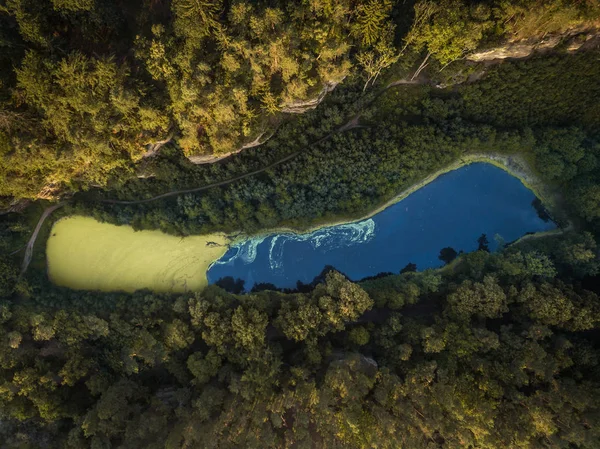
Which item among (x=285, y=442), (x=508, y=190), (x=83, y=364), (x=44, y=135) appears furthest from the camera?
(x=508, y=190)

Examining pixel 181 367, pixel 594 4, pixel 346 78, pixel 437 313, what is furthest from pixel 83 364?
pixel 594 4

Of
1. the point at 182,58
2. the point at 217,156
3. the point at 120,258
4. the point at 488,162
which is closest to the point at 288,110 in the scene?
the point at 217,156

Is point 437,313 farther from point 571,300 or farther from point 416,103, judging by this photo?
point 416,103

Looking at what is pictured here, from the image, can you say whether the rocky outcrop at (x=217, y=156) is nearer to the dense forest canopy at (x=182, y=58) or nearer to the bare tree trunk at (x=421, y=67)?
the dense forest canopy at (x=182, y=58)

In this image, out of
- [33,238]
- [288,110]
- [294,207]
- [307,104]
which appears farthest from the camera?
A: [33,238]

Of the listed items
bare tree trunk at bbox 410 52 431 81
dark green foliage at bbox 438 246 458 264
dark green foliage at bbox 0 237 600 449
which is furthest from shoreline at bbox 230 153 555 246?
bare tree trunk at bbox 410 52 431 81

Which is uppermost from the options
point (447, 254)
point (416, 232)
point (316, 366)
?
point (416, 232)

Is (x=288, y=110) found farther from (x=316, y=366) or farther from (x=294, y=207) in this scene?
(x=316, y=366)
